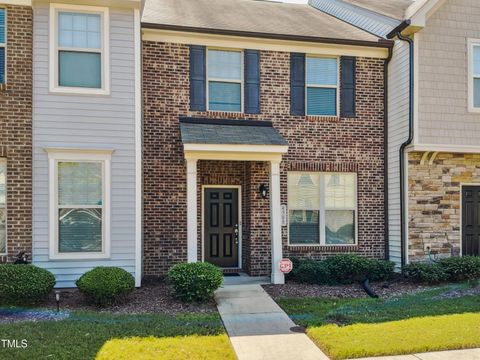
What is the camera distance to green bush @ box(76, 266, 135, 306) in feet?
26.3

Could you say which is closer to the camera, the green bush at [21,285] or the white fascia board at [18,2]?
the green bush at [21,285]

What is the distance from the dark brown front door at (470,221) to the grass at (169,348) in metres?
7.86

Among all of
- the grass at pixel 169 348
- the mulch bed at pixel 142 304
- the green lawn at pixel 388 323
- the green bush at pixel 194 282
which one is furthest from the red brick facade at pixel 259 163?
the grass at pixel 169 348

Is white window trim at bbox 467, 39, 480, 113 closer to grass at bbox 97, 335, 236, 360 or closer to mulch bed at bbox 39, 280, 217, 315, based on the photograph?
mulch bed at bbox 39, 280, 217, 315

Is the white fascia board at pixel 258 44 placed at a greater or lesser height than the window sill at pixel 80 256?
greater

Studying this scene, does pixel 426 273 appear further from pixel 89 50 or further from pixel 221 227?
pixel 89 50

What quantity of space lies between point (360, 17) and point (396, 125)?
3860 millimetres

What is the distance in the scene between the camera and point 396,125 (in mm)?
11430

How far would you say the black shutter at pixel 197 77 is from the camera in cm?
1082

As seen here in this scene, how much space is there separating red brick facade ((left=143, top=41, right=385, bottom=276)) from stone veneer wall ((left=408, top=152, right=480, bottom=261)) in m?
0.87

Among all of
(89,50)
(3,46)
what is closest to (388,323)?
(89,50)

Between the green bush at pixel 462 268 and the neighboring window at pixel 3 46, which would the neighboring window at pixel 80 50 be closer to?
the neighboring window at pixel 3 46

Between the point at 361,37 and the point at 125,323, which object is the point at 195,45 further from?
the point at 125,323

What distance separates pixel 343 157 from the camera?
11.6 meters
